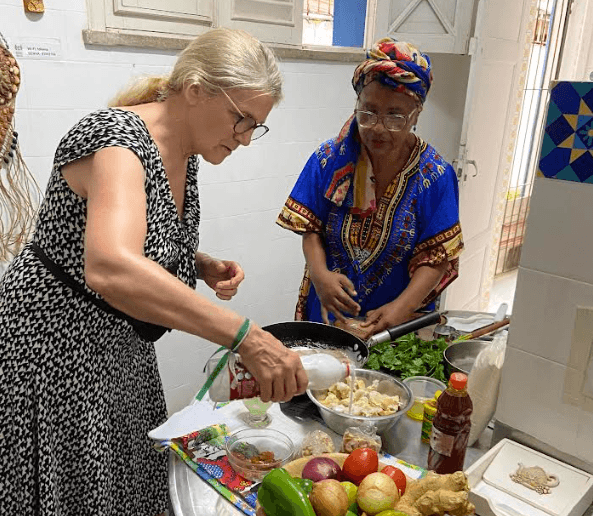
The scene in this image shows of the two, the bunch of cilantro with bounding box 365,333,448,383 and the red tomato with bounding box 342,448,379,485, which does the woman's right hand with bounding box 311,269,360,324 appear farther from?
the red tomato with bounding box 342,448,379,485

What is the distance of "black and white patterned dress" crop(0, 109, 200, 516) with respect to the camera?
1.27m

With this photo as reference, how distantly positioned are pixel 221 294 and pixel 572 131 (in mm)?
1001

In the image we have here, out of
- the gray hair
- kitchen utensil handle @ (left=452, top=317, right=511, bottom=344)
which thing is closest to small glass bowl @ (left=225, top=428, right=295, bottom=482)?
kitchen utensil handle @ (left=452, top=317, right=511, bottom=344)

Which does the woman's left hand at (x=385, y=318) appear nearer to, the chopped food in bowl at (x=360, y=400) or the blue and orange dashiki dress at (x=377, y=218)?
the blue and orange dashiki dress at (x=377, y=218)

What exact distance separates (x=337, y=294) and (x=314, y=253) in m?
0.18

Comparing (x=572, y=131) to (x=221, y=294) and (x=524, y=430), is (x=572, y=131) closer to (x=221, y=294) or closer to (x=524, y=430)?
(x=524, y=430)

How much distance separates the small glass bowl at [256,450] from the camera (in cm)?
111

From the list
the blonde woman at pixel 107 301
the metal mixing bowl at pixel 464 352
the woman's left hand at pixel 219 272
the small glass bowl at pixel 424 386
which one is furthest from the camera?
the woman's left hand at pixel 219 272

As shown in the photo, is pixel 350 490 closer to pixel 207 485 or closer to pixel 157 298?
pixel 207 485

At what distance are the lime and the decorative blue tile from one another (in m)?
0.72

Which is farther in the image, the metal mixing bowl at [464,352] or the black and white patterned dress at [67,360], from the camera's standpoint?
the metal mixing bowl at [464,352]

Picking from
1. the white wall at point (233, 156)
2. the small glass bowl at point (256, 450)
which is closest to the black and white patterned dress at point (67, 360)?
the small glass bowl at point (256, 450)

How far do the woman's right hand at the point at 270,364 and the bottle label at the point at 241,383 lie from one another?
3 centimetres

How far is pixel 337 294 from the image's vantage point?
1904mm
